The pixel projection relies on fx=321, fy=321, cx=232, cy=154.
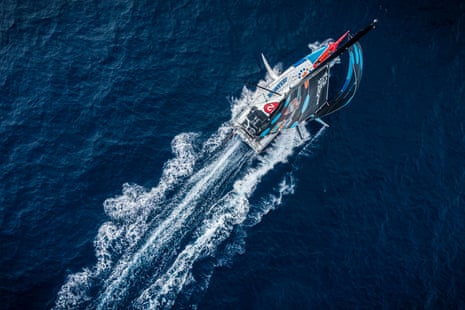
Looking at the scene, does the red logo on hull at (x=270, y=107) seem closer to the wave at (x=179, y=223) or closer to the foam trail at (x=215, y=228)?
the foam trail at (x=215, y=228)

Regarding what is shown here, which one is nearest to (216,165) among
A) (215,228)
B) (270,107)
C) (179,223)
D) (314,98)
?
(215,228)

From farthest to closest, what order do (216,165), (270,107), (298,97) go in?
(270,107)
(216,165)
(298,97)

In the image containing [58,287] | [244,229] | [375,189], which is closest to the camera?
[58,287]

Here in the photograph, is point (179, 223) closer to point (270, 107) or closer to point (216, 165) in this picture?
point (216, 165)

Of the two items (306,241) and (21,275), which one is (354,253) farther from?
(21,275)

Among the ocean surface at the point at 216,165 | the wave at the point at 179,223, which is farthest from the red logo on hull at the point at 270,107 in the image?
the wave at the point at 179,223

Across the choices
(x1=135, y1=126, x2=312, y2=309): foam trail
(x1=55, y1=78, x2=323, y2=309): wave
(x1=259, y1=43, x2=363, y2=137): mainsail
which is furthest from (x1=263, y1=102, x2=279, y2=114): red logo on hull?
(x1=55, y1=78, x2=323, y2=309): wave

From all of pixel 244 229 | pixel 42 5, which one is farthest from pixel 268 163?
pixel 42 5
